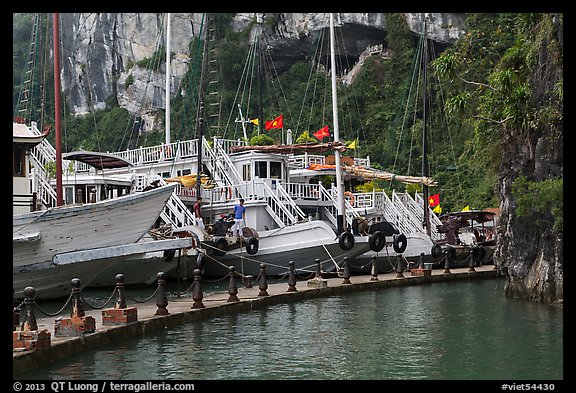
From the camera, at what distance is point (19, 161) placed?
18.0 metres

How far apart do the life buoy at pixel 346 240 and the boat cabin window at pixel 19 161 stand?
10.3 meters

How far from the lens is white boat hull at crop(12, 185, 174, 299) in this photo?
55.1 ft

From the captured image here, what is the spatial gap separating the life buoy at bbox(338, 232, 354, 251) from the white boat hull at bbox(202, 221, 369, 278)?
241 millimetres

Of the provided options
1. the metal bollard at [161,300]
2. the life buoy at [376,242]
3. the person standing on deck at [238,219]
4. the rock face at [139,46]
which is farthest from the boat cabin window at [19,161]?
the rock face at [139,46]

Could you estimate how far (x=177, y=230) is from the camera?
23.1 meters

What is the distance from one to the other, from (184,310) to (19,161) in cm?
679

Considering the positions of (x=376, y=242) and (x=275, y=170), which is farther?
(x=275, y=170)

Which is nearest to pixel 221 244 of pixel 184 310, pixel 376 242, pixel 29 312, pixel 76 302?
pixel 376 242

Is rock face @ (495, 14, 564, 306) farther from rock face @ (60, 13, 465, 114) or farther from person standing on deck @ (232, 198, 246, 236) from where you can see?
rock face @ (60, 13, 465, 114)

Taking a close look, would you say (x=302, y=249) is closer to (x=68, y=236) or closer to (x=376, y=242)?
(x=376, y=242)

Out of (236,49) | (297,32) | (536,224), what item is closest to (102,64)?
(236,49)

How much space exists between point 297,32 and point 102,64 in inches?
975

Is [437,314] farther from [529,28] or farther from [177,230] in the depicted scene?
[177,230]

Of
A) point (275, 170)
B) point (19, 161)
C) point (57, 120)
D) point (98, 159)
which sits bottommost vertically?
point (19, 161)
